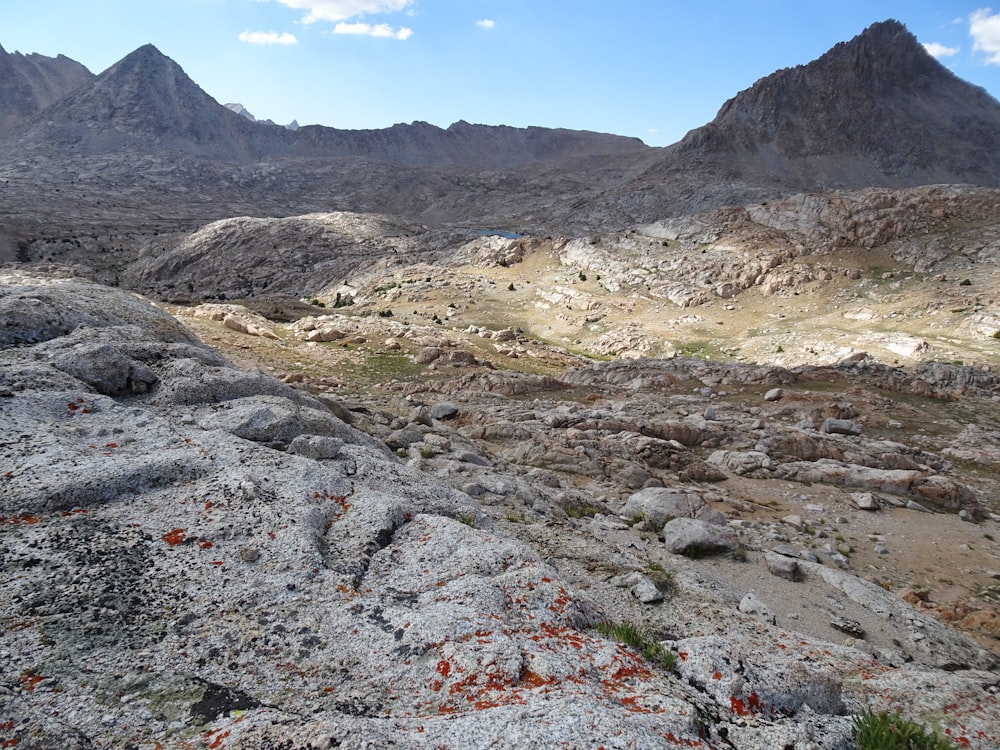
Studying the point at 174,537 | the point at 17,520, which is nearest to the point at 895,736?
the point at 174,537

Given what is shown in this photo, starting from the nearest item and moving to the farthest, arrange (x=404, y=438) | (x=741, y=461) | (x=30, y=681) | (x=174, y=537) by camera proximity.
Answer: (x=30, y=681)
(x=174, y=537)
(x=404, y=438)
(x=741, y=461)

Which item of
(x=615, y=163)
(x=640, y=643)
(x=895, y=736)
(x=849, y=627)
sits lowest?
(x=849, y=627)

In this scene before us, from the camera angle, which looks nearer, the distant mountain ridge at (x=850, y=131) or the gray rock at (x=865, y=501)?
the gray rock at (x=865, y=501)

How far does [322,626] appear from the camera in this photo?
5375 mm

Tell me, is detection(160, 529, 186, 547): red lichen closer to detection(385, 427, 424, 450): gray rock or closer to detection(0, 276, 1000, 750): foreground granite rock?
detection(0, 276, 1000, 750): foreground granite rock

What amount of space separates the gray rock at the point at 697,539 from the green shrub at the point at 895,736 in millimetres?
7030

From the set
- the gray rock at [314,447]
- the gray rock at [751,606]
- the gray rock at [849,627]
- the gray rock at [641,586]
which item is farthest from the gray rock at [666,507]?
the gray rock at [314,447]

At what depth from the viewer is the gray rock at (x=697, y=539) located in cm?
1178

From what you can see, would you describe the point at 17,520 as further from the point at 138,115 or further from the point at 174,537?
the point at 138,115

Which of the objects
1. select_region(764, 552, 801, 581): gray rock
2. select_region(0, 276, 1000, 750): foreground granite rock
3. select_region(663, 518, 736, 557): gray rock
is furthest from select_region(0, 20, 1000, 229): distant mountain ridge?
select_region(0, 276, 1000, 750): foreground granite rock

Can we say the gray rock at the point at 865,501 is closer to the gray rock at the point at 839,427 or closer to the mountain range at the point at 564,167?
the gray rock at the point at 839,427

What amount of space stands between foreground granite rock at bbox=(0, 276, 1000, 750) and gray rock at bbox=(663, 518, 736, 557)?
2.23 meters

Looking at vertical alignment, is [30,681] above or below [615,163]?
below

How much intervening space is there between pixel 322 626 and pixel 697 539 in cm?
895
